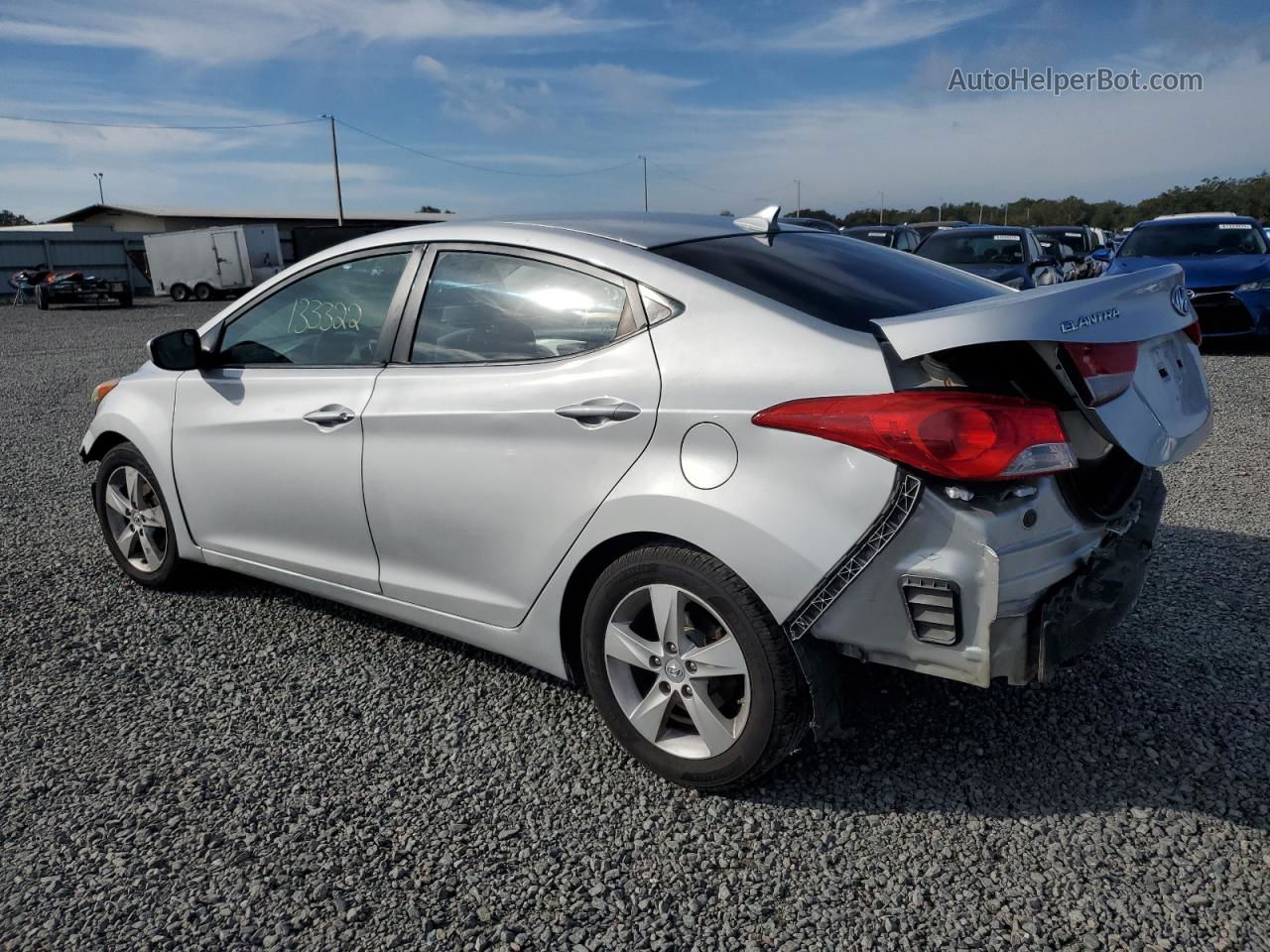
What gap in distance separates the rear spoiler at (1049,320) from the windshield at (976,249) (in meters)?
10.5

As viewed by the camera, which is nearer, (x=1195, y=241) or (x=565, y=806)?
(x=565, y=806)

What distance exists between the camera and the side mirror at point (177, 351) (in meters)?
4.01

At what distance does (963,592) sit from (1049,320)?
67 centimetres

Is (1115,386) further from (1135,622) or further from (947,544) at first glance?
(1135,622)

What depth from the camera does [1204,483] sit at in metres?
5.90

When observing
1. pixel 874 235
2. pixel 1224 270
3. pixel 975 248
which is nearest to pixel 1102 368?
pixel 1224 270

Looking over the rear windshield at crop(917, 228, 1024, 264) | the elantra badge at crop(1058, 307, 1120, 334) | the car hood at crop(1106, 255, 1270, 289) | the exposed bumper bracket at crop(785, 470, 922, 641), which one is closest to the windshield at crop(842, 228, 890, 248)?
the rear windshield at crop(917, 228, 1024, 264)

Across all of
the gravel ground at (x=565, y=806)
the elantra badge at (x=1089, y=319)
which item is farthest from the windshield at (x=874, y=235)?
the elantra badge at (x=1089, y=319)

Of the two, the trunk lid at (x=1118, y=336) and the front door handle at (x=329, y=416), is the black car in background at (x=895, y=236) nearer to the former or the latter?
the trunk lid at (x=1118, y=336)

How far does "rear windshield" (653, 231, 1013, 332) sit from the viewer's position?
277cm

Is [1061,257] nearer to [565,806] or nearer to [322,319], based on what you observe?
[322,319]

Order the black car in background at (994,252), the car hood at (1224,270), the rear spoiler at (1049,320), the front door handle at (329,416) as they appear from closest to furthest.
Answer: the rear spoiler at (1049,320) < the front door handle at (329,416) < the car hood at (1224,270) < the black car in background at (994,252)

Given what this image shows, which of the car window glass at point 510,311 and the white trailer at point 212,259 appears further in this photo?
the white trailer at point 212,259

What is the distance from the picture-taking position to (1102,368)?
246cm
